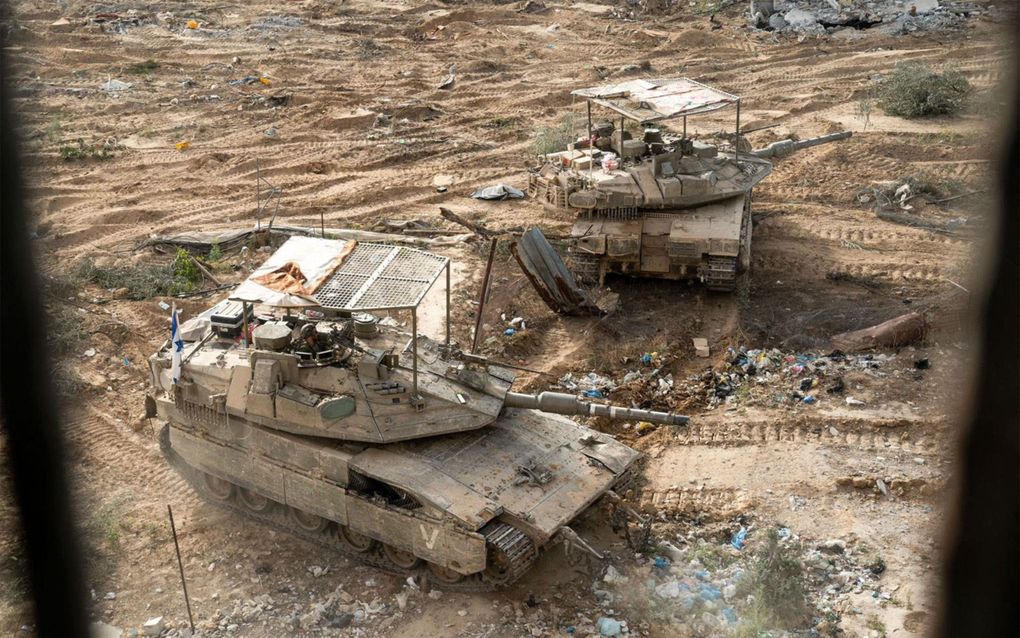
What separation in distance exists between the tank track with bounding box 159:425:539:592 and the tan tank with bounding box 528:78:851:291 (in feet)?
19.1

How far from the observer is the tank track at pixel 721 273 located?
1384cm

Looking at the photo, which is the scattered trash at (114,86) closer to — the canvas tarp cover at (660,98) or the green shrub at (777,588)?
the canvas tarp cover at (660,98)

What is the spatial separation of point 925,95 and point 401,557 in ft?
54.4

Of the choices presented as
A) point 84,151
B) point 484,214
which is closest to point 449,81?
point 484,214

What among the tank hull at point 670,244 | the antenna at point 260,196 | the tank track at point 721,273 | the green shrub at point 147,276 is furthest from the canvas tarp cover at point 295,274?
the antenna at point 260,196

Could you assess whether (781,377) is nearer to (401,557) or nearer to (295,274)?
(401,557)

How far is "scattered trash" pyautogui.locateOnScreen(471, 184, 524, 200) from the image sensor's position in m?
18.4

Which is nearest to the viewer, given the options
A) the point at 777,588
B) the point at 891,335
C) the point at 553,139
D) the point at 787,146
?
the point at 777,588

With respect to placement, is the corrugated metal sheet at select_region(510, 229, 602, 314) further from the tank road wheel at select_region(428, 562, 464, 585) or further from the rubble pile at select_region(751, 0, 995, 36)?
the rubble pile at select_region(751, 0, 995, 36)

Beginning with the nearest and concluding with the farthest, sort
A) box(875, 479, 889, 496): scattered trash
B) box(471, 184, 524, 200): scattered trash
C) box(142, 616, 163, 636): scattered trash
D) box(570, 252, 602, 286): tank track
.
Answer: box(142, 616, 163, 636): scattered trash → box(875, 479, 889, 496): scattered trash → box(570, 252, 602, 286): tank track → box(471, 184, 524, 200): scattered trash

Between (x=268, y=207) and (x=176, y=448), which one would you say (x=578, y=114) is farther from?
(x=176, y=448)

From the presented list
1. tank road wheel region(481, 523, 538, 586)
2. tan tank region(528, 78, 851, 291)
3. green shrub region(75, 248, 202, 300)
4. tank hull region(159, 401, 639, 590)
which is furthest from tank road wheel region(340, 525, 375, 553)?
green shrub region(75, 248, 202, 300)

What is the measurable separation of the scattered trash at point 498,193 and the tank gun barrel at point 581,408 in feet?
29.0

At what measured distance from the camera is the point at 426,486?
353 inches
